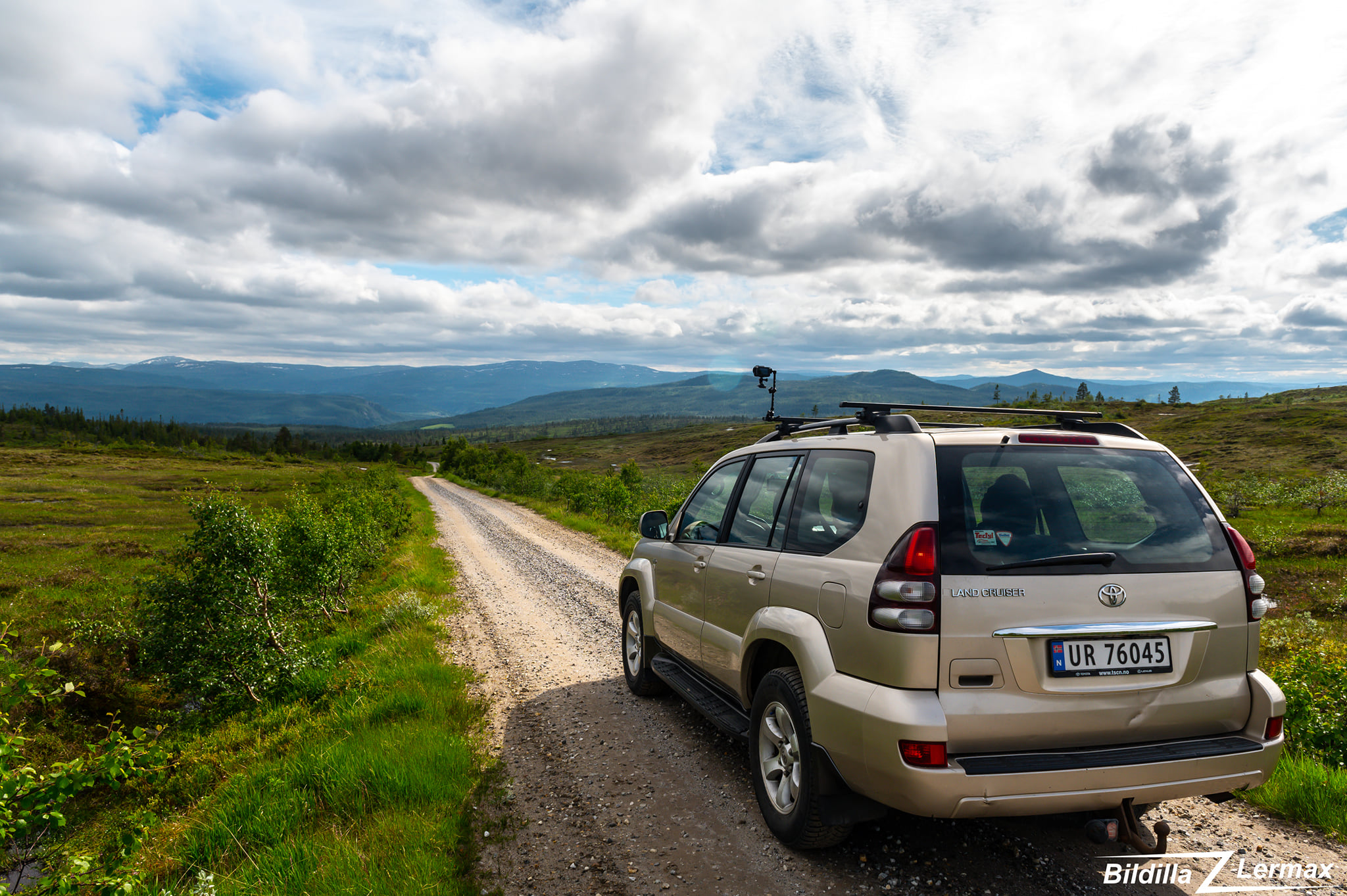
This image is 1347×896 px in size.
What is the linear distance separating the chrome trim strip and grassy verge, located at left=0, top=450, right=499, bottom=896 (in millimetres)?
3066

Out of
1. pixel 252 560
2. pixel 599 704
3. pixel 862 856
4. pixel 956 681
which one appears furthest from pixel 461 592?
pixel 956 681

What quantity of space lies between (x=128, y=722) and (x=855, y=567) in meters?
15.1

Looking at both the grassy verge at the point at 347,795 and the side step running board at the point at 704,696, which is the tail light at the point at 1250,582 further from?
the grassy verge at the point at 347,795

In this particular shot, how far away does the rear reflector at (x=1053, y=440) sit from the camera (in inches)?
134

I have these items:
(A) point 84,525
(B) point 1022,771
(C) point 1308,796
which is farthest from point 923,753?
(A) point 84,525

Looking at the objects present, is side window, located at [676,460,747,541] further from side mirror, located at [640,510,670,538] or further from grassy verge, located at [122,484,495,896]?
grassy verge, located at [122,484,495,896]

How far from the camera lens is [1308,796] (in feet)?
13.0

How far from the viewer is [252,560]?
Result: 350 inches

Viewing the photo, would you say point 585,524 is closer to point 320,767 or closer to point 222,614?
point 222,614

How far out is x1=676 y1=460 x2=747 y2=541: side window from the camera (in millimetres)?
5199

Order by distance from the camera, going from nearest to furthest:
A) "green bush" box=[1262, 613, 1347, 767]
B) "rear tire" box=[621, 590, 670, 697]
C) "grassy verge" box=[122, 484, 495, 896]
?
"grassy verge" box=[122, 484, 495, 896] < "green bush" box=[1262, 613, 1347, 767] < "rear tire" box=[621, 590, 670, 697]

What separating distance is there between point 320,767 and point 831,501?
14.0 feet

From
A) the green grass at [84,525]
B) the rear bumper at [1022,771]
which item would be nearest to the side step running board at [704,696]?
the rear bumper at [1022,771]

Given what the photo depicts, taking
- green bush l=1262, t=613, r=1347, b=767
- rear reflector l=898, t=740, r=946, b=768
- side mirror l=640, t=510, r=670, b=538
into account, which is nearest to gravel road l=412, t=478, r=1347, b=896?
rear reflector l=898, t=740, r=946, b=768
